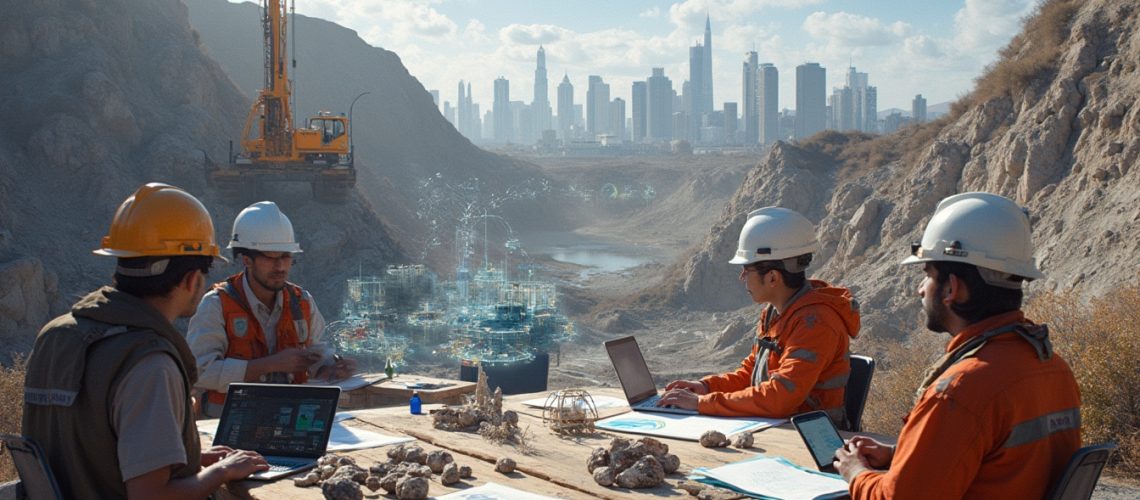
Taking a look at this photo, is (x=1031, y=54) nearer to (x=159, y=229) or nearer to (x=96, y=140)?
(x=159, y=229)

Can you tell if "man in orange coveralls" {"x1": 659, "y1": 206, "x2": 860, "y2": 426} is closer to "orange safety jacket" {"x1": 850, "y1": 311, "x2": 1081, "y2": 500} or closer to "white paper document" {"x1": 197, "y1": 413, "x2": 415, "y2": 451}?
"white paper document" {"x1": 197, "y1": 413, "x2": 415, "y2": 451}

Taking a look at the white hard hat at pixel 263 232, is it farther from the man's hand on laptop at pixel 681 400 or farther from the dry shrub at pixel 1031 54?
the dry shrub at pixel 1031 54

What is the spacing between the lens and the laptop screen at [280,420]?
4.07m

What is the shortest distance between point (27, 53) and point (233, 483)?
33536 mm

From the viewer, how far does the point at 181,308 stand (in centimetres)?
339

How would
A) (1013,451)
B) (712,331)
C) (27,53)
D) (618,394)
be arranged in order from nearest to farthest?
(1013,451) < (618,394) < (712,331) < (27,53)

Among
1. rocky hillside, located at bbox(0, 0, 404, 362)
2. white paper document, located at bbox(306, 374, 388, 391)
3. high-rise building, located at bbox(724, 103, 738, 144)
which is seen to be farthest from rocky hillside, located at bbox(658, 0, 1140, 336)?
high-rise building, located at bbox(724, 103, 738, 144)

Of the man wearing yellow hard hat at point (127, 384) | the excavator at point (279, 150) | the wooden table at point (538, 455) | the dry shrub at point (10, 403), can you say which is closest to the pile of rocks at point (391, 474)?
the wooden table at point (538, 455)

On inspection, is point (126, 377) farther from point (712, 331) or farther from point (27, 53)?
point (27, 53)

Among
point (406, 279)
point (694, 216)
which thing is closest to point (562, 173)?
point (694, 216)

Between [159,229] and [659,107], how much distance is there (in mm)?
194186

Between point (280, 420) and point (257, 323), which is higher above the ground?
point (257, 323)

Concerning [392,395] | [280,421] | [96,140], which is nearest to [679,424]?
[280,421]

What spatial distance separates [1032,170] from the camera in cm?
1819
